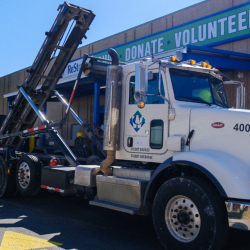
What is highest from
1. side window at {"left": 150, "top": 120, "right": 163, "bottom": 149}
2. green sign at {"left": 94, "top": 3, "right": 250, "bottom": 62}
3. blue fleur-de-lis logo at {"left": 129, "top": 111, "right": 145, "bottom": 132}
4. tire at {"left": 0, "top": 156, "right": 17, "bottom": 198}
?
green sign at {"left": 94, "top": 3, "right": 250, "bottom": 62}

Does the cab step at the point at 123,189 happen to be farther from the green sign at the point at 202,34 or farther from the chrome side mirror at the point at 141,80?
the green sign at the point at 202,34

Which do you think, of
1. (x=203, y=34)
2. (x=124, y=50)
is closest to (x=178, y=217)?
(x=203, y=34)

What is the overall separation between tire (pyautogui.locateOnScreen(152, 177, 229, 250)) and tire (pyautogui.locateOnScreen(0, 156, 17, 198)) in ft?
15.7

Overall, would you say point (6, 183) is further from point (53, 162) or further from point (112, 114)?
point (112, 114)

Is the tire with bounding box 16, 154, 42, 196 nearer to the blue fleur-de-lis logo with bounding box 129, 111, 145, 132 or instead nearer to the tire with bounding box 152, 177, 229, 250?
the blue fleur-de-lis logo with bounding box 129, 111, 145, 132

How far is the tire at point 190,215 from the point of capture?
13.3 ft

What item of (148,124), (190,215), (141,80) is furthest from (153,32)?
(190,215)

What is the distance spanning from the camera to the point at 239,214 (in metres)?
3.90

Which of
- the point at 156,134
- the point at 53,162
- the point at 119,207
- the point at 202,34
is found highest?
the point at 202,34

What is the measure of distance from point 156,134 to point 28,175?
3.76 meters

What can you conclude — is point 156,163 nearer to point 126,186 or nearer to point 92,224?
point 126,186

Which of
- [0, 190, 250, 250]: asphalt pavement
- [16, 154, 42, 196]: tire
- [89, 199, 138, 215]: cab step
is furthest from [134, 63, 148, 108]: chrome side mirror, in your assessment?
[16, 154, 42, 196]: tire

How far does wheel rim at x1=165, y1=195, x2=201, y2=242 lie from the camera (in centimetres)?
428

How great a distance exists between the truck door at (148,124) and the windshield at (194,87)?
214mm
